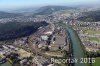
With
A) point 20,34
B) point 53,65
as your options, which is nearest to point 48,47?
point 53,65

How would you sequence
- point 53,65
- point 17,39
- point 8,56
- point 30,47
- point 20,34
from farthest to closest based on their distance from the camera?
point 20,34 → point 17,39 → point 30,47 → point 8,56 → point 53,65

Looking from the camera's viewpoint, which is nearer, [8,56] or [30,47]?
[8,56]

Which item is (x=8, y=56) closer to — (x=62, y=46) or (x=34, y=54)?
(x=34, y=54)

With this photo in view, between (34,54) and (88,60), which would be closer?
(88,60)

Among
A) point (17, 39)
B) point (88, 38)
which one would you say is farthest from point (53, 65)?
point (17, 39)

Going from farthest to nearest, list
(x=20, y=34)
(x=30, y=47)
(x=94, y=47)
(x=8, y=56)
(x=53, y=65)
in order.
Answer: (x=20, y=34) < (x=30, y=47) < (x=94, y=47) < (x=8, y=56) < (x=53, y=65)

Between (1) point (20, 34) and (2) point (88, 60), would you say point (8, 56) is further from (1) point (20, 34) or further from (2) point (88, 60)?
(1) point (20, 34)

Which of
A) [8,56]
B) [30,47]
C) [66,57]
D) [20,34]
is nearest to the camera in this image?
[66,57]

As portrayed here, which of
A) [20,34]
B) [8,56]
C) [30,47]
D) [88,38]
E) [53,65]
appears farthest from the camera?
[20,34]
